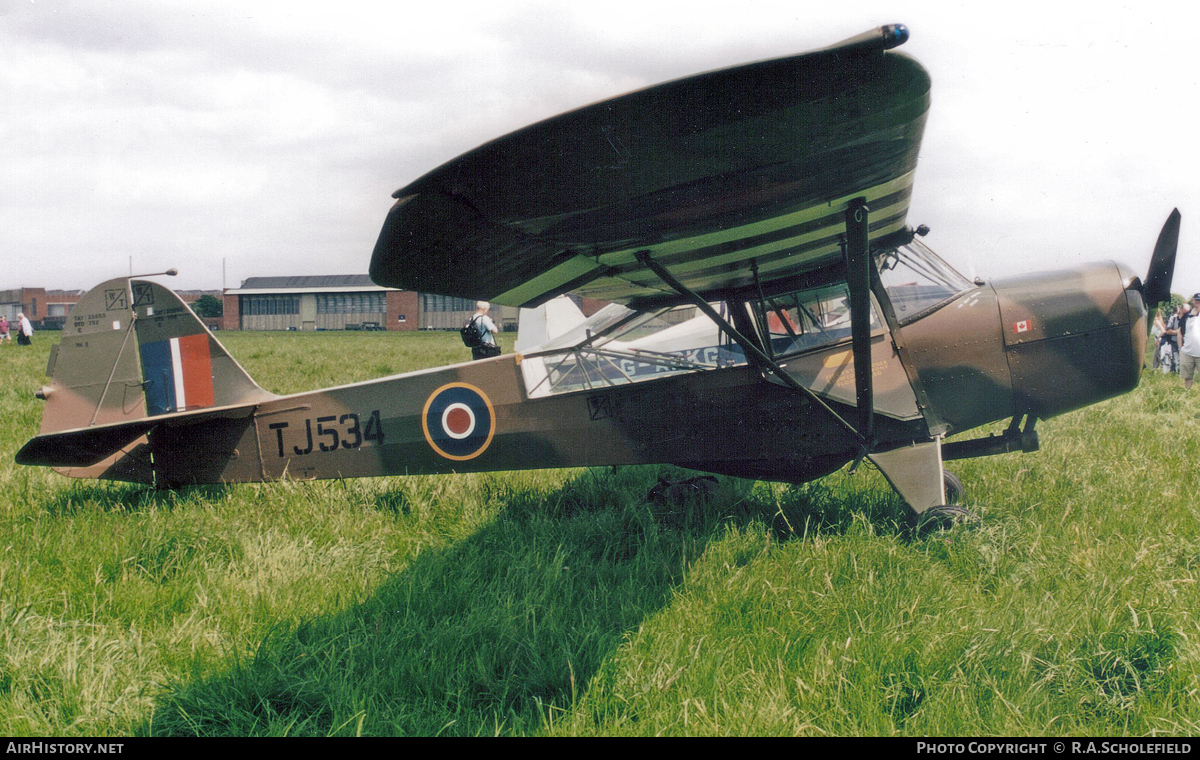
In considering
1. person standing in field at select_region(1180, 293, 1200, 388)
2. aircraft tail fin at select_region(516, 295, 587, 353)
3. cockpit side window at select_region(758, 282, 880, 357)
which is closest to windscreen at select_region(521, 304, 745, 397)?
cockpit side window at select_region(758, 282, 880, 357)

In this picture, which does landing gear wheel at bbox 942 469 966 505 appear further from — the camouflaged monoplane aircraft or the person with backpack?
the person with backpack

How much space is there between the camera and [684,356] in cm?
443

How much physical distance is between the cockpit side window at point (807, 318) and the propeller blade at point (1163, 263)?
5.63ft

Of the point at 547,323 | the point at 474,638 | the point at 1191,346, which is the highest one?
the point at 547,323

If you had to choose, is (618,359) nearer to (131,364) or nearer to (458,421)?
(458,421)

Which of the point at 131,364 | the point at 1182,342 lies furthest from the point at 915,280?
the point at 1182,342

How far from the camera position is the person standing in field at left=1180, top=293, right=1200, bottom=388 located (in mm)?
11281

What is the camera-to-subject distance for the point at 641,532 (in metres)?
4.20

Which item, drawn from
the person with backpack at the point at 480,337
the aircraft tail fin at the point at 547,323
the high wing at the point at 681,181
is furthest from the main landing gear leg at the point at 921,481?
the aircraft tail fin at the point at 547,323

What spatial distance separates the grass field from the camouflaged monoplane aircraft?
0.42m

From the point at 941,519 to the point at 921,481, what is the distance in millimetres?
244

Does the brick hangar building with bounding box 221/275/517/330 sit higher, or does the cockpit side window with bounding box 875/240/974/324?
the brick hangar building with bounding box 221/275/517/330

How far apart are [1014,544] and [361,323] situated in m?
65.8
